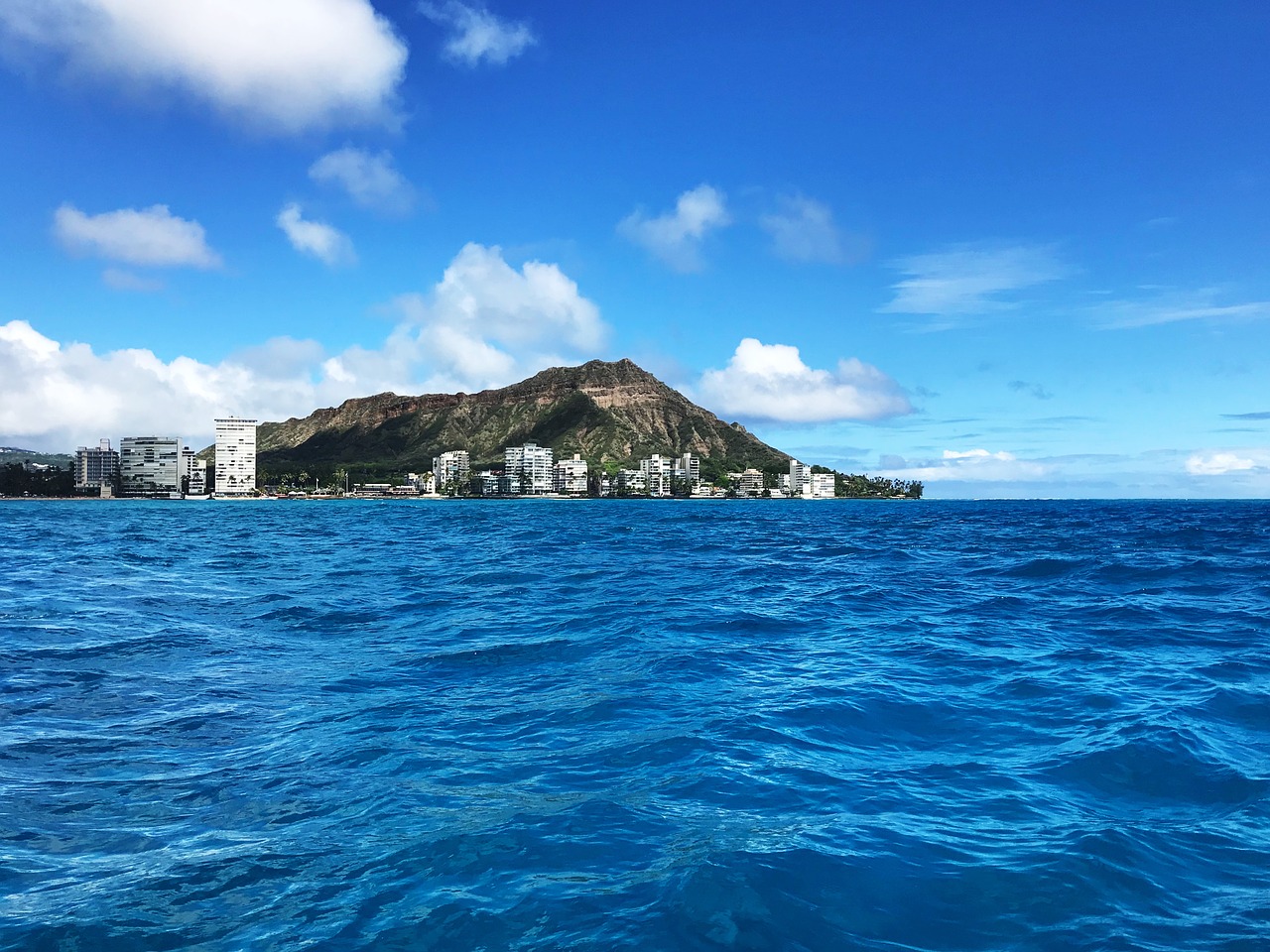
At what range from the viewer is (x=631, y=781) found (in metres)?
10.4

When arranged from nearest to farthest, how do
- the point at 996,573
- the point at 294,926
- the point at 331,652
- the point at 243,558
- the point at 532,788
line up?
the point at 294,926 < the point at 532,788 < the point at 331,652 < the point at 996,573 < the point at 243,558

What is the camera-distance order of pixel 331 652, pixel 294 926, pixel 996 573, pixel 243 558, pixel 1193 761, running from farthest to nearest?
1. pixel 243 558
2. pixel 996 573
3. pixel 331 652
4. pixel 1193 761
5. pixel 294 926

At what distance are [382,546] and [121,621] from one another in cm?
3623

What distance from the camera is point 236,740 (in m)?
11.8

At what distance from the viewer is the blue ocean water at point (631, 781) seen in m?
7.12

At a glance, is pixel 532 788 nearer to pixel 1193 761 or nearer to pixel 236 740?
pixel 236 740

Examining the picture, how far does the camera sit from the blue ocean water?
7117 mm

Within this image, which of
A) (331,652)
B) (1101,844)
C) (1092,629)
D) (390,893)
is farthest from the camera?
(1092,629)

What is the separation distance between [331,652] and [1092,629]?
2111cm

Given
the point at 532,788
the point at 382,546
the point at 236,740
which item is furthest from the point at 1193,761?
the point at 382,546

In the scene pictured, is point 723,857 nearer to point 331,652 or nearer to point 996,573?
point 331,652

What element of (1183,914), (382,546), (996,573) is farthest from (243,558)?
(1183,914)

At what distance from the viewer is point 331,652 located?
733 inches

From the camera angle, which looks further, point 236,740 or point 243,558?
point 243,558
